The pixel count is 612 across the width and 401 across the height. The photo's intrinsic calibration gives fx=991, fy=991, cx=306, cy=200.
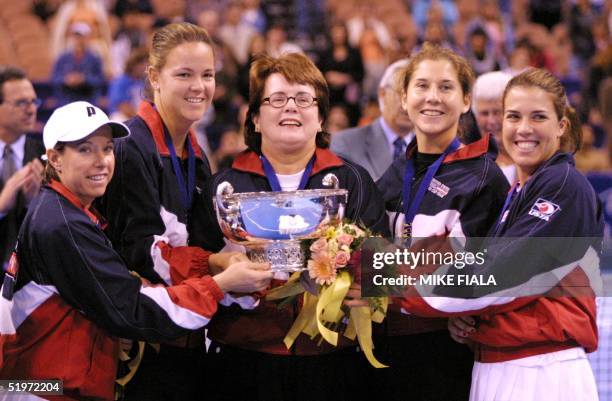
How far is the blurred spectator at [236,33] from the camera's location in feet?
43.0

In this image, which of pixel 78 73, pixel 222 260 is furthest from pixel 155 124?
pixel 78 73

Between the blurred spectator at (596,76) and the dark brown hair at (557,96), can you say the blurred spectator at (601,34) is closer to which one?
the blurred spectator at (596,76)

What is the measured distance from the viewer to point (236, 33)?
13273 mm

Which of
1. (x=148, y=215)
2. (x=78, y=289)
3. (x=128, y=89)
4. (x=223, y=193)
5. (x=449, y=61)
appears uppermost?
(x=128, y=89)

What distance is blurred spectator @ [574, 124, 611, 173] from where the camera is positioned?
10758 mm

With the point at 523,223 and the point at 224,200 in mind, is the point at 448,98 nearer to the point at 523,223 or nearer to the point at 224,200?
the point at 523,223

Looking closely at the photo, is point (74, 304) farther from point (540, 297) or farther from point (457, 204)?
point (540, 297)

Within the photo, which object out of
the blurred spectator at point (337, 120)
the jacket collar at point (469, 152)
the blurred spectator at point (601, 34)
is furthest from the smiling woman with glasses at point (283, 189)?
the blurred spectator at point (601, 34)

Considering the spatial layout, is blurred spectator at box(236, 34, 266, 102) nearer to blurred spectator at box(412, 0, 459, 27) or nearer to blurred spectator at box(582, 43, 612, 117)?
blurred spectator at box(412, 0, 459, 27)

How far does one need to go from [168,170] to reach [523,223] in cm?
159

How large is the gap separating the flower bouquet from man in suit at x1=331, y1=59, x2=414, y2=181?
198 cm

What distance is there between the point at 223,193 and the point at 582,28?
12.2 m

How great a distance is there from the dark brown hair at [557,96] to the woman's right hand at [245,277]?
132cm

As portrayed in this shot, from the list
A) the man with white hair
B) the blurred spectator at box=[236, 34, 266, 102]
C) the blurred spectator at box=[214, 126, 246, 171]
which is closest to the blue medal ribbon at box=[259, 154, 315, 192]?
the man with white hair
